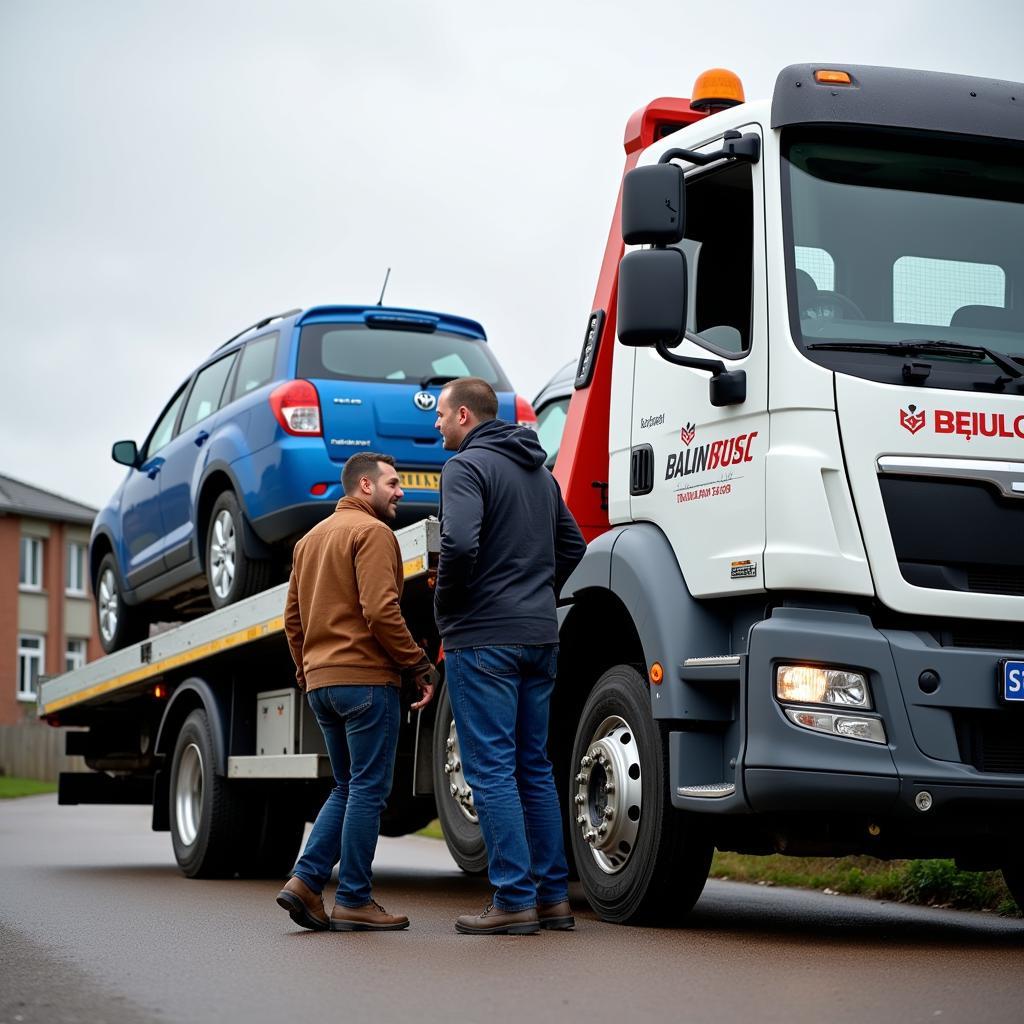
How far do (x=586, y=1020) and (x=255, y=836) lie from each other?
607 centimetres

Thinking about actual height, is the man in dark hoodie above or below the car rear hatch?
below

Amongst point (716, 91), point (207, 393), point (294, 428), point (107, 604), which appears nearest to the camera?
point (716, 91)

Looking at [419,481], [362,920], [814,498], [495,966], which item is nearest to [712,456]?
[814,498]

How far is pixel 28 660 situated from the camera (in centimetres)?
5475

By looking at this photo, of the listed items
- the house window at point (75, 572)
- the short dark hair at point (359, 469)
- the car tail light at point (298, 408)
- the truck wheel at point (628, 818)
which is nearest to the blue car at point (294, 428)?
the car tail light at point (298, 408)

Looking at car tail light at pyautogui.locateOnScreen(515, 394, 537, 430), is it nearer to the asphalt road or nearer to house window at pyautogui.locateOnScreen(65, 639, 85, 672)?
the asphalt road

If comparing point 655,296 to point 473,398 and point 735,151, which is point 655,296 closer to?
point 735,151

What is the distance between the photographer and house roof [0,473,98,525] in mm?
53938

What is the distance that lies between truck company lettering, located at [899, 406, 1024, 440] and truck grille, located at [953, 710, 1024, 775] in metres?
0.98

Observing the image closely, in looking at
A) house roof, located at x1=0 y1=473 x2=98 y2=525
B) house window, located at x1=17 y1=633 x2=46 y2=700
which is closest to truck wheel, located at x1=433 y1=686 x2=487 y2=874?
house roof, located at x1=0 y1=473 x2=98 y2=525

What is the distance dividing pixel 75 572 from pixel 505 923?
51990 millimetres

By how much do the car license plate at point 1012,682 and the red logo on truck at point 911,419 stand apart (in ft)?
2.83

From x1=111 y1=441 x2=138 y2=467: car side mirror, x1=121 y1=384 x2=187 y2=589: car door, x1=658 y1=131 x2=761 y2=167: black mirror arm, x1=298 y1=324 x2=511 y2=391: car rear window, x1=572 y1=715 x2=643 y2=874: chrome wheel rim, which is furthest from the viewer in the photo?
x1=111 y1=441 x2=138 y2=467: car side mirror

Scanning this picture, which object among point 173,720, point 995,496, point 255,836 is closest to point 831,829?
point 995,496
